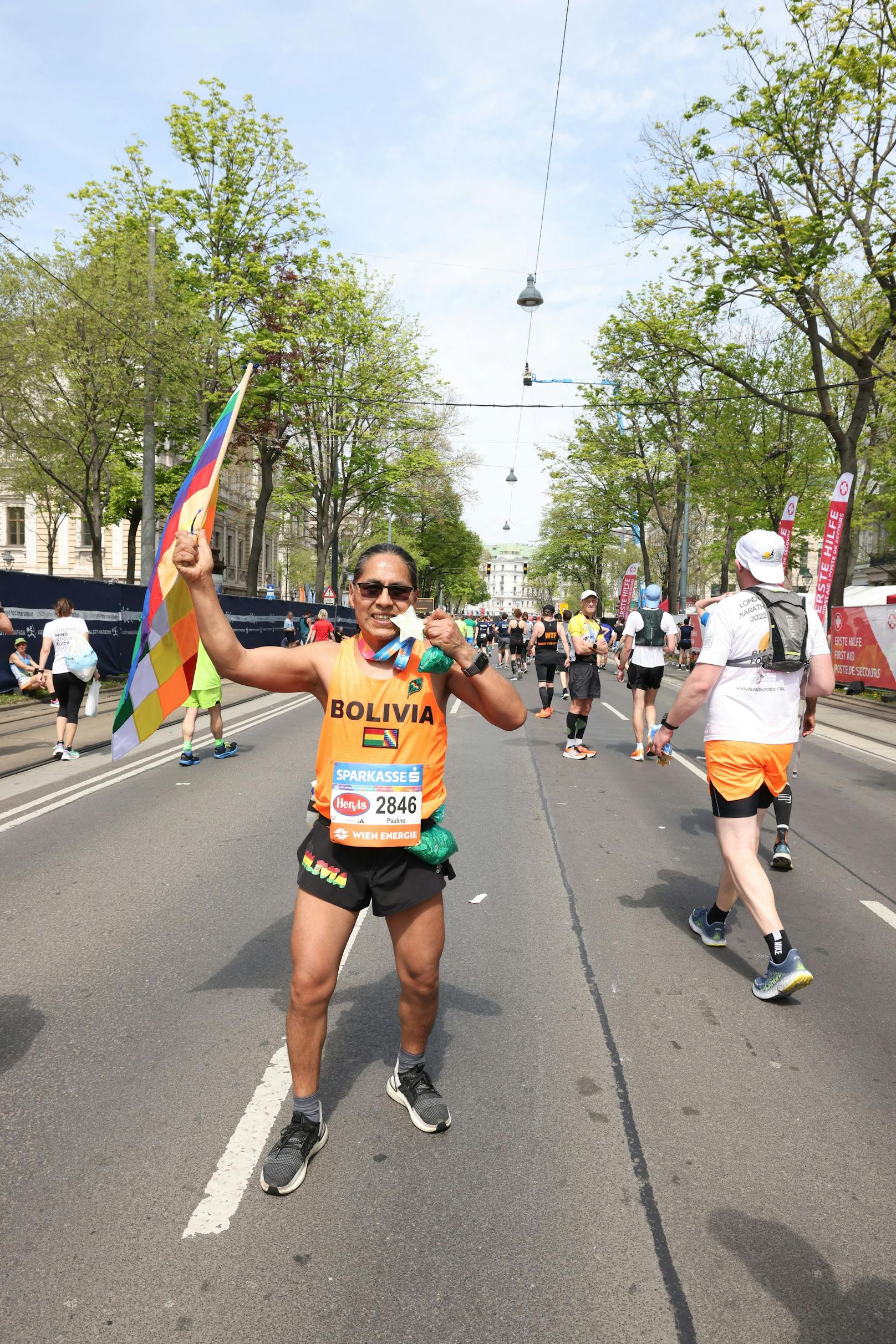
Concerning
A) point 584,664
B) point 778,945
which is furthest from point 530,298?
point 778,945

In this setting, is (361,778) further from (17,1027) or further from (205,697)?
(205,697)

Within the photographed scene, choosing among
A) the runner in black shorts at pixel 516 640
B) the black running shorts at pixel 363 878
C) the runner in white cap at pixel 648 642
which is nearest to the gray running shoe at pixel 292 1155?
the black running shorts at pixel 363 878

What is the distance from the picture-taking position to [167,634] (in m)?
3.25

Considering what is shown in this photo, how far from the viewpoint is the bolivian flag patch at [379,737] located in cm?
275

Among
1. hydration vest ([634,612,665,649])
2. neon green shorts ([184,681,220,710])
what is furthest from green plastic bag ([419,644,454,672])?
hydration vest ([634,612,665,649])

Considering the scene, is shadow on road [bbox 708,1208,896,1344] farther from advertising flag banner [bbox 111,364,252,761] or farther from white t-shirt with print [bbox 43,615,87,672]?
white t-shirt with print [bbox 43,615,87,672]

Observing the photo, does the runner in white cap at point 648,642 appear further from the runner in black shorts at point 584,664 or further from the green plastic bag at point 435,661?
the green plastic bag at point 435,661

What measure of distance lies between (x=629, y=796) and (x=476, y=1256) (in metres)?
6.64

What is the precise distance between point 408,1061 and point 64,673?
26.1ft

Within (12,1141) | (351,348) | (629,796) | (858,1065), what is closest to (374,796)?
(12,1141)

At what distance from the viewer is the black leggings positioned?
390 inches

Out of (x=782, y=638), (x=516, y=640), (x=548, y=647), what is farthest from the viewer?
(x=516, y=640)

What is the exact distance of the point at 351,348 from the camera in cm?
3281

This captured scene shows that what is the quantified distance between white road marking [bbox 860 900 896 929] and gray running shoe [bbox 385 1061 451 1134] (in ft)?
10.7
